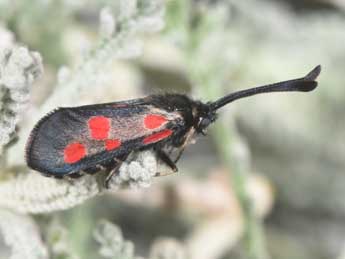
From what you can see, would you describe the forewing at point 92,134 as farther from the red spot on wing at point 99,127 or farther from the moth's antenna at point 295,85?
the moth's antenna at point 295,85

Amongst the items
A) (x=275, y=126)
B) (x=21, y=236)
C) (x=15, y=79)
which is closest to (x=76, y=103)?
(x=21, y=236)

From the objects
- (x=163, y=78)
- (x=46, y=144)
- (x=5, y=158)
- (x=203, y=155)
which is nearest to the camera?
(x=46, y=144)

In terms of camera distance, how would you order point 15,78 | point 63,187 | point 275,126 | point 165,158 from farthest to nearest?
1. point 275,126
2. point 165,158
3. point 63,187
4. point 15,78

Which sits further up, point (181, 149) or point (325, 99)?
point (325, 99)

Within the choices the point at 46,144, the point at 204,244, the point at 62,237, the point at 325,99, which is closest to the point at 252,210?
the point at 204,244

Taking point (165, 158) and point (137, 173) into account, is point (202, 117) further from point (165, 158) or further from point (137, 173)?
point (137, 173)

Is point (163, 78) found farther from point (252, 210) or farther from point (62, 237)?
point (62, 237)

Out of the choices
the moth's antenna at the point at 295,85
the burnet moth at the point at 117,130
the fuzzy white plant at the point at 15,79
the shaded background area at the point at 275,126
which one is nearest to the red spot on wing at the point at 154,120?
the burnet moth at the point at 117,130
